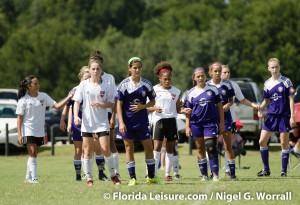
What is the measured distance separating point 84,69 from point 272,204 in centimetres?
577

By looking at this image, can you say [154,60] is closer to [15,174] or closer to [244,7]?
[244,7]

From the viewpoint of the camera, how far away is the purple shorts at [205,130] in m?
17.2

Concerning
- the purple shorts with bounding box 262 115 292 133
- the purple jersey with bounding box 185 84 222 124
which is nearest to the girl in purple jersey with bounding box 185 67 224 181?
the purple jersey with bounding box 185 84 222 124

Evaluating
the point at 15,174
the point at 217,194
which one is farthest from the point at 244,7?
the point at 217,194

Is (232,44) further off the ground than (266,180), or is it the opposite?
(232,44)

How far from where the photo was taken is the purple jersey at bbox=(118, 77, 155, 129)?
16.3 meters

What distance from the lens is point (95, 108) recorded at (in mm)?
16078

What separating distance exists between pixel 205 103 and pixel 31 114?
341 centimetres

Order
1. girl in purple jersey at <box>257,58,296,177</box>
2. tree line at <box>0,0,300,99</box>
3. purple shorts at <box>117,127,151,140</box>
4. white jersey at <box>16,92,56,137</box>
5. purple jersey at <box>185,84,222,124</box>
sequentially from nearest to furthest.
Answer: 1. purple shorts at <box>117,127,151,140</box>
2. purple jersey at <box>185,84,222,124</box>
3. white jersey at <box>16,92,56,137</box>
4. girl in purple jersey at <box>257,58,296,177</box>
5. tree line at <box>0,0,300,99</box>

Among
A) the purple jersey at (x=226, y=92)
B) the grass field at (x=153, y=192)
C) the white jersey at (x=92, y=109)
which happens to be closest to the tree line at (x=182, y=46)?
the purple jersey at (x=226, y=92)

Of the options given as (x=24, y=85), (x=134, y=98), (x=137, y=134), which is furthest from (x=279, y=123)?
(x=24, y=85)

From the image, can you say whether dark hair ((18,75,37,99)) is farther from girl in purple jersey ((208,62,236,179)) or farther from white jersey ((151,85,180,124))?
girl in purple jersey ((208,62,236,179))

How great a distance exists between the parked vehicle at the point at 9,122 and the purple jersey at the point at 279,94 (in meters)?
14.0

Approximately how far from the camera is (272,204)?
521 inches
